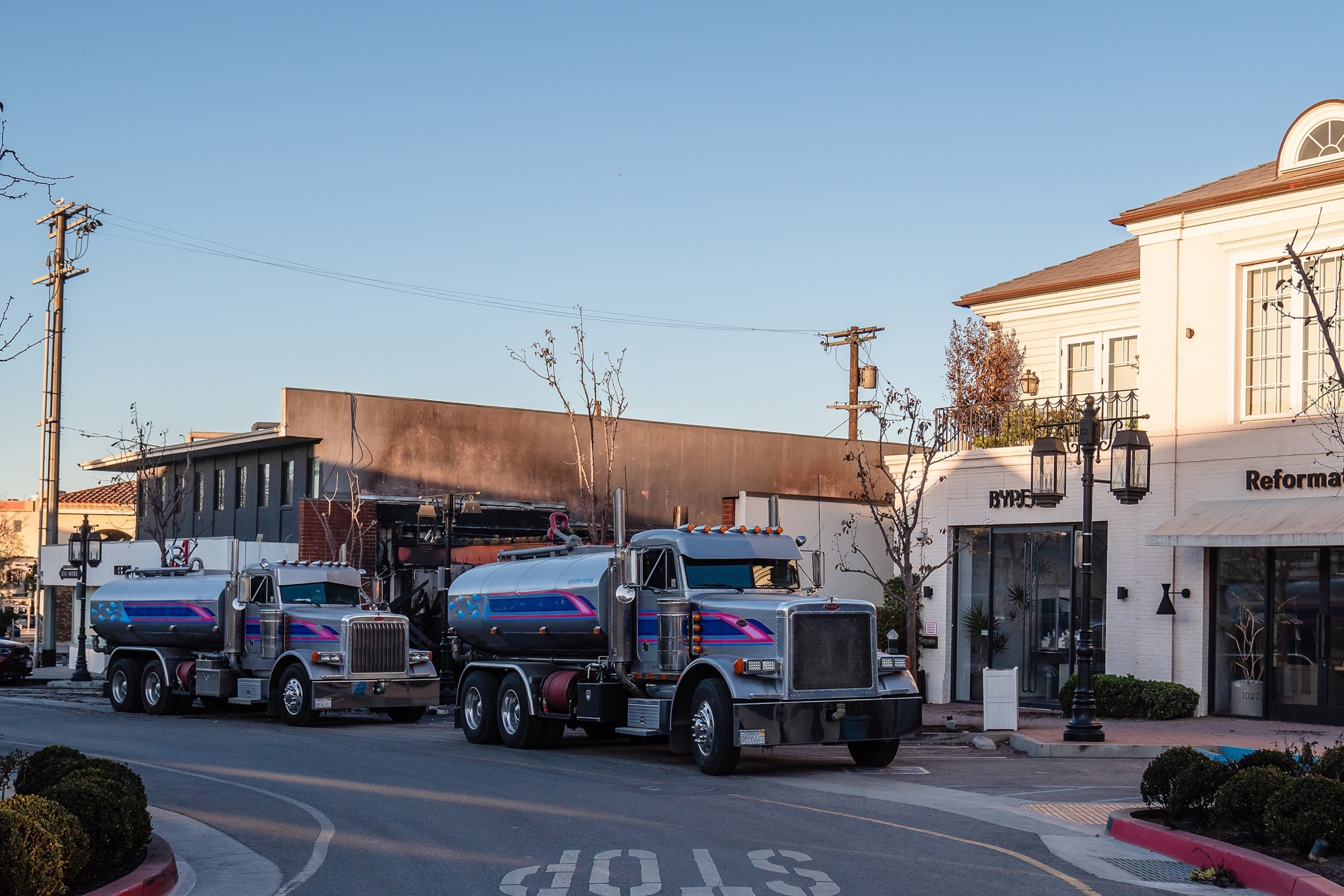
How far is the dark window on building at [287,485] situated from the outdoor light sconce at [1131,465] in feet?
74.2

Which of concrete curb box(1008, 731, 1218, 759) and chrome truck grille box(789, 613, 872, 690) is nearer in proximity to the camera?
chrome truck grille box(789, 613, 872, 690)

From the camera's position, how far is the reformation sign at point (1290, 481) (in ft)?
69.4

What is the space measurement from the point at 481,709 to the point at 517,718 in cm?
86

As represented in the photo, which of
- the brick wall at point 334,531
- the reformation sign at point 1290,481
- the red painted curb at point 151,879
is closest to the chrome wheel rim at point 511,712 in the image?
the red painted curb at point 151,879

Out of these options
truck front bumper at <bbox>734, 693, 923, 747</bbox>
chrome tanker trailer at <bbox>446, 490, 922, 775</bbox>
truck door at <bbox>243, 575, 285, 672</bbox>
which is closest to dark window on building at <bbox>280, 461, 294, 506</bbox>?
truck door at <bbox>243, 575, 285, 672</bbox>

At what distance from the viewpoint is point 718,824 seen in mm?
12352

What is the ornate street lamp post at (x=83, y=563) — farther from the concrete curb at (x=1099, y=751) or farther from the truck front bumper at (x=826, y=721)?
the concrete curb at (x=1099, y=751)

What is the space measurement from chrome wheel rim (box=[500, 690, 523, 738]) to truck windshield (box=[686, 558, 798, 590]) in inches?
150

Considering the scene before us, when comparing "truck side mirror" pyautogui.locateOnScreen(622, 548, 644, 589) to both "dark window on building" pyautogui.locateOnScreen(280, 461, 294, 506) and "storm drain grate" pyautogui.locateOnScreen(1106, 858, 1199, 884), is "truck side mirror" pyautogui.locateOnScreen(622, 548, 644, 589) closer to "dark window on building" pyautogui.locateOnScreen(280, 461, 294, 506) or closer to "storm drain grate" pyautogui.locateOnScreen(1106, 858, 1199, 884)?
"storm drain grate" pyautogui.locateOnScreen(1106, 858, 1199, 884)

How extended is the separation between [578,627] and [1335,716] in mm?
11360

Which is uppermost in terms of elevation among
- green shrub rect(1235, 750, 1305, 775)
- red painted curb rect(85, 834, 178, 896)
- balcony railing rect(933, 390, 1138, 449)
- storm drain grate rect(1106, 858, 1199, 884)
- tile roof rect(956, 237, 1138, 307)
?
tile roof rect(956, 237, 1138, 307)

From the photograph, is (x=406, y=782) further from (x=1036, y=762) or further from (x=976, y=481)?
(x=976, y=481)

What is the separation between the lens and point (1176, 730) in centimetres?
2072

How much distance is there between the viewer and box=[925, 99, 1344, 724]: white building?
21.6m
